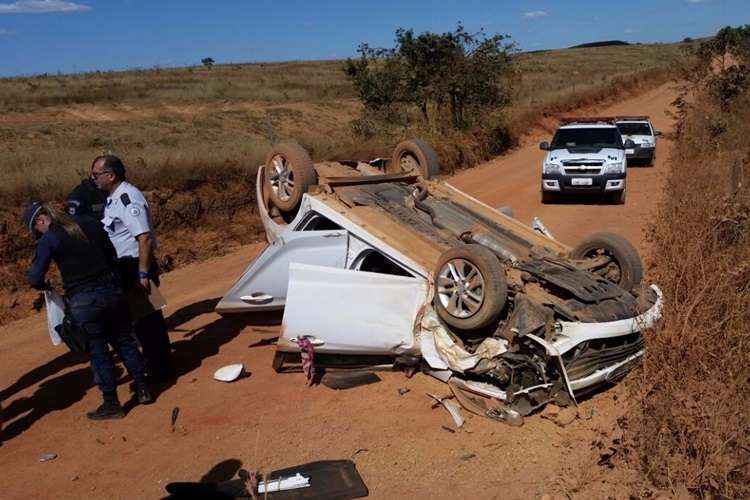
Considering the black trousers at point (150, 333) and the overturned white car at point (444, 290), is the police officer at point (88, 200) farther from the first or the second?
the overturned white car at point (444, 290)

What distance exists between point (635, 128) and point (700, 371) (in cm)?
1493

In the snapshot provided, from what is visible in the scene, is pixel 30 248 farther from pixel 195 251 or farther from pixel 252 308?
pixel 252 308

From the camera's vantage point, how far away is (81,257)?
4711 mm

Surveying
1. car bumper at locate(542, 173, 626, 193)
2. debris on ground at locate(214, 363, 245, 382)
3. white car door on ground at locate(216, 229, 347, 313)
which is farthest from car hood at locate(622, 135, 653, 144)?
debris on ground at locate(214, 363, 245, 382)

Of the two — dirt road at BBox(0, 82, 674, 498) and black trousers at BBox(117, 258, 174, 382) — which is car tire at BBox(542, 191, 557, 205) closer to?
dirt road at BBox(0, 82, 674, 498)

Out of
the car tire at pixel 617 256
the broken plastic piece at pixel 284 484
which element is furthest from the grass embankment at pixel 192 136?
the car tire at pixel 617 256

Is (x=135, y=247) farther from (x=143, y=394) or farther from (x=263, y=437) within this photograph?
(x=263, y=437)

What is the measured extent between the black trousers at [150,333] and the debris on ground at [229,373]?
49cm

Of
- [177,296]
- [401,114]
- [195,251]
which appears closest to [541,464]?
[177,296]

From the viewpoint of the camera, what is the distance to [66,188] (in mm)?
10562

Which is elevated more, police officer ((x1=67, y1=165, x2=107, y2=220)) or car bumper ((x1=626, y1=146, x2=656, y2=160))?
police officer ((x1=67, y1=165, x2=107, y2=220))

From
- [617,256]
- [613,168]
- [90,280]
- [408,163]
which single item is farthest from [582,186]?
[90,280]

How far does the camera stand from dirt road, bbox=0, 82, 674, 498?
13.2 feet

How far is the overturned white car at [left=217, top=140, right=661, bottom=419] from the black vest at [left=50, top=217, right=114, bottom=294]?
1.35 metres
